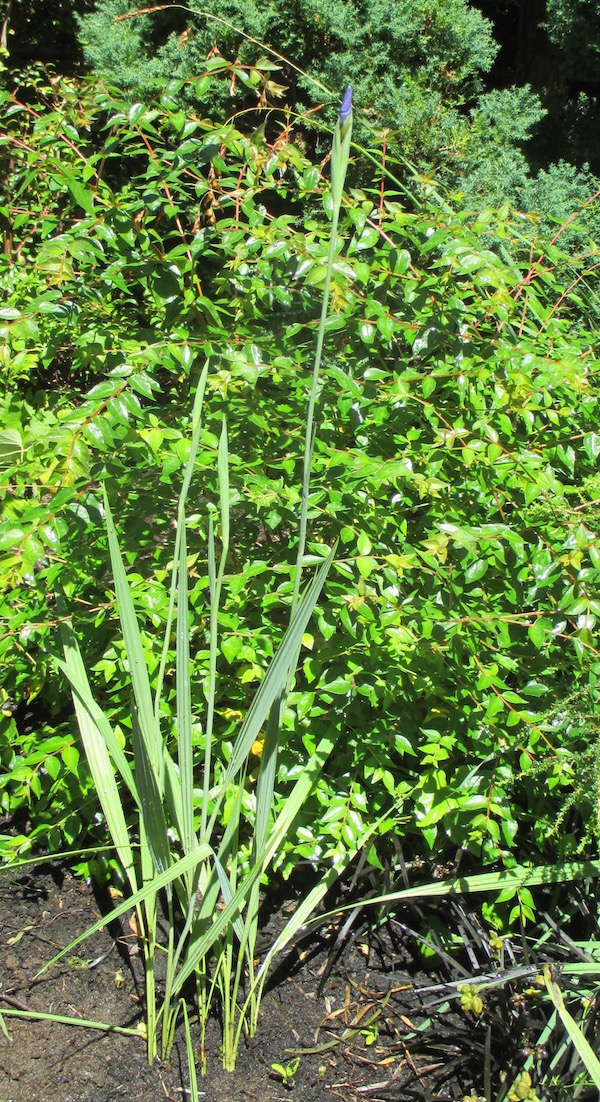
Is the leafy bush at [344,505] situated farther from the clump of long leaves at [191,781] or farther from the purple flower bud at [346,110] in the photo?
the purple flower bud at [346,110]

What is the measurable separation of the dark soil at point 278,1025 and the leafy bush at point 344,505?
0.72ft

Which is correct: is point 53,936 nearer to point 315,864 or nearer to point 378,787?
point 315,864

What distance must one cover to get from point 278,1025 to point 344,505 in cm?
105

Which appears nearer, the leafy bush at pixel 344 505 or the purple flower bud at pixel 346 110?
the purple flower bud at pixel 346 110

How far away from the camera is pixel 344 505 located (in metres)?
1.58

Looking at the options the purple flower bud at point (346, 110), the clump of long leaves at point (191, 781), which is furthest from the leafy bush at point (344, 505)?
the purple flower bud at point (346, 110)

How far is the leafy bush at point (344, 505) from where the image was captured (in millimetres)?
1514

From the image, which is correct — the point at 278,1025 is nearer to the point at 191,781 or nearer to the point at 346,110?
the point at 191,781

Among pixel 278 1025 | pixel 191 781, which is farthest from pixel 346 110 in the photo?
pixel 278 1025

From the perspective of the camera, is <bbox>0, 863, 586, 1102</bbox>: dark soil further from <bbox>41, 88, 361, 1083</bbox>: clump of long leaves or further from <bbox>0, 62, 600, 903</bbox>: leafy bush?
<bbox>0, 62, 600, 903</bbox>: leafy bush

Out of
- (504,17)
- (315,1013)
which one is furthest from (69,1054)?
(504,17)

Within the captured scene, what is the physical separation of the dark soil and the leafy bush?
0.22 m

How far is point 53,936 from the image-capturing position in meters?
1.75

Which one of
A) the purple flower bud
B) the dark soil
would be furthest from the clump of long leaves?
the purple flower bud
